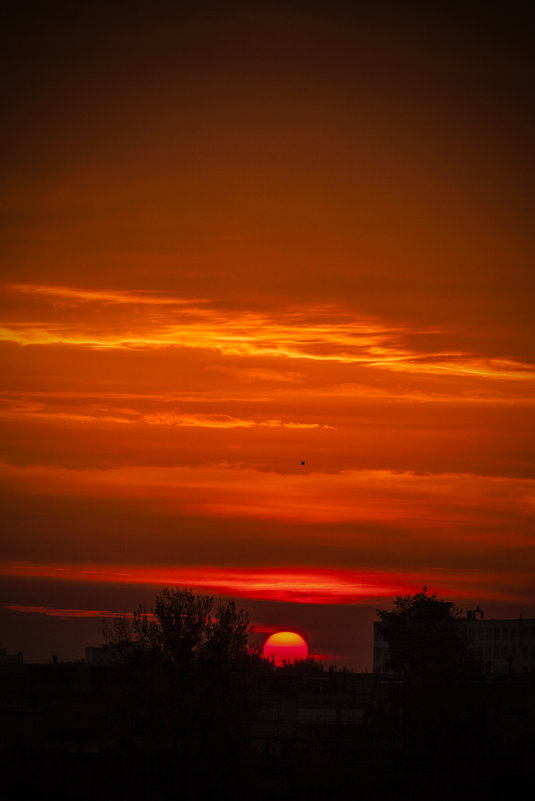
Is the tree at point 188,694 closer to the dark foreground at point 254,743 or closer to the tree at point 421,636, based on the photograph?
the dark foreground at point 254,743

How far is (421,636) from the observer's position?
355 feet

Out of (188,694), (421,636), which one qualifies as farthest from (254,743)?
(421,636)

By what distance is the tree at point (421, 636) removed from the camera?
105 meters

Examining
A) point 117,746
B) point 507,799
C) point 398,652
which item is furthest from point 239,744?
point 398,652

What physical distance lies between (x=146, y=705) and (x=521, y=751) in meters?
32.9

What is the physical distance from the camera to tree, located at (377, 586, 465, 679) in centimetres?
10525

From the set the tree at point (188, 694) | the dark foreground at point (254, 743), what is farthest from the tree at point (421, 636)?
the tree at point (188, 694)

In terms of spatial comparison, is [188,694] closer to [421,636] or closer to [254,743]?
[254,743]

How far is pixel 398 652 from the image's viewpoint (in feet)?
356

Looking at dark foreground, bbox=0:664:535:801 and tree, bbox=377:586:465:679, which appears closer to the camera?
dark foreground, bbox=0:664:535:801

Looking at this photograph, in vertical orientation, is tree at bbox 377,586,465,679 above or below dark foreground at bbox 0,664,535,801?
above

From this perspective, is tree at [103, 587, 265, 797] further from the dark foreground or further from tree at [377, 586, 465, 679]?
tree at [377, 586, 465, 679]

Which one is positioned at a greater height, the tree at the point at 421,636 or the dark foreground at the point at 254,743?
the tree at the point at 421,636

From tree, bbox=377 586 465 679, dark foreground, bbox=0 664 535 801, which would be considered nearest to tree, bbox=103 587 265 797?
dark foreground, bbox=0 664 535 801
